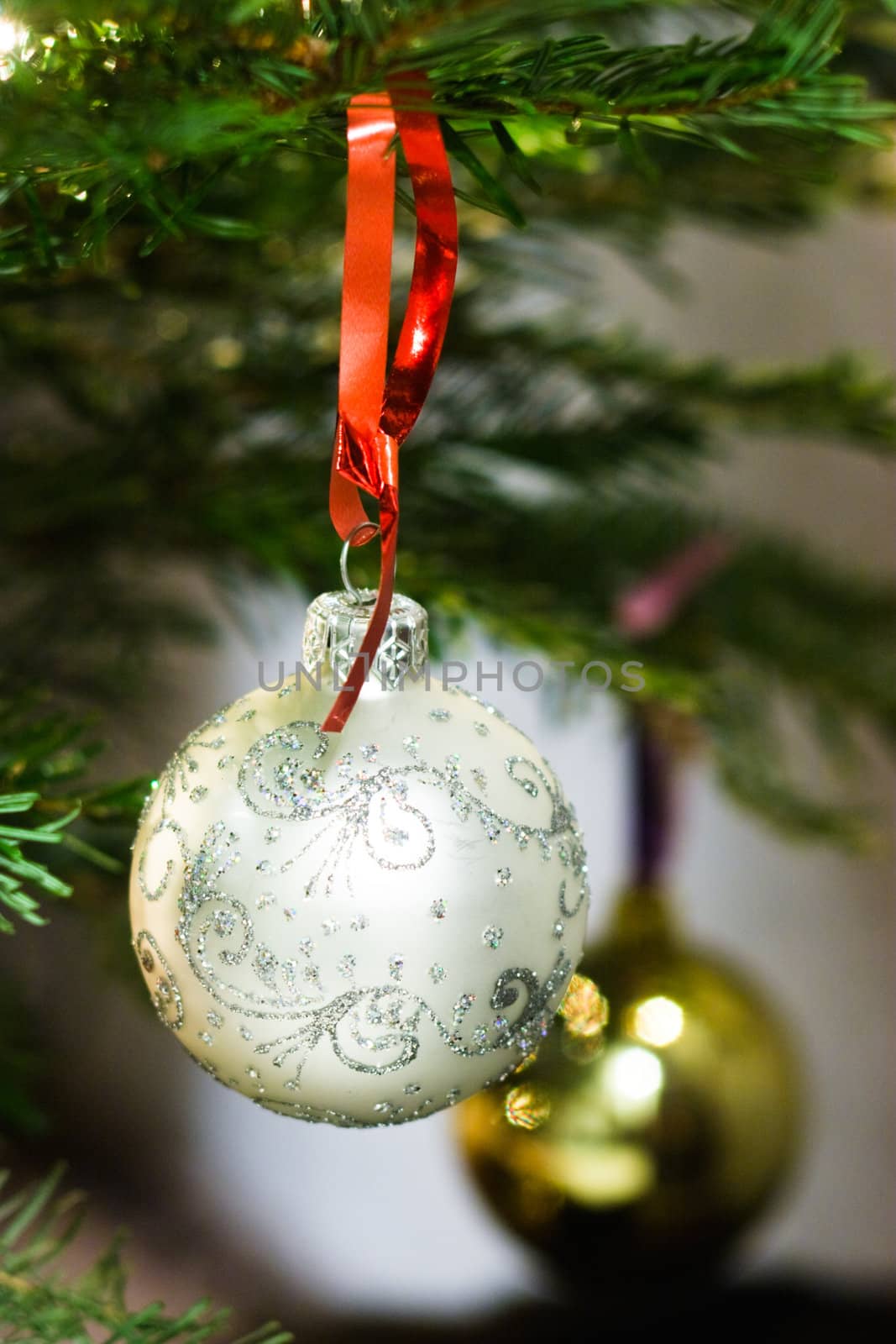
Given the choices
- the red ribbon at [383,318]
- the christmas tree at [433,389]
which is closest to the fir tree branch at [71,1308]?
the christmas tree at [433,389]

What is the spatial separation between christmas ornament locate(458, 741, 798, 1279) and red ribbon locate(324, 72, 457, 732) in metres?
0.37

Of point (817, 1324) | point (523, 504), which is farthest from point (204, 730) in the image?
point (817, 1324)

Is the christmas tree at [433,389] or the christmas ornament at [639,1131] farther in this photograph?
the christmas ornament at [639,1131]

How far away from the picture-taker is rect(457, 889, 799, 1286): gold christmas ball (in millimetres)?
562

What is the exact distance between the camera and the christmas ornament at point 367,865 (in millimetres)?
225

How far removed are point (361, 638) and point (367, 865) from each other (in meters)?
0.05

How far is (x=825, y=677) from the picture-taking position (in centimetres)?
50

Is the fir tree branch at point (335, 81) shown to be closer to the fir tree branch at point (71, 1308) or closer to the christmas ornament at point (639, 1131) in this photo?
the fir tree branch at point (71, 1308)

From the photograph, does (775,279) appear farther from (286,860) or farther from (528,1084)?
(286,860)

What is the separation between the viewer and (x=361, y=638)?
248 mm

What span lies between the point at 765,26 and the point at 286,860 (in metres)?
0.16

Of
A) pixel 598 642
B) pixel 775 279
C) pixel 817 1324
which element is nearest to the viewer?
pixel 598 642

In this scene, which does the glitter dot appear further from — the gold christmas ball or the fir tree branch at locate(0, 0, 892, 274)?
the gold christmas ball

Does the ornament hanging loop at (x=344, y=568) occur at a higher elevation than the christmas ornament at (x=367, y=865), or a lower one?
higher
